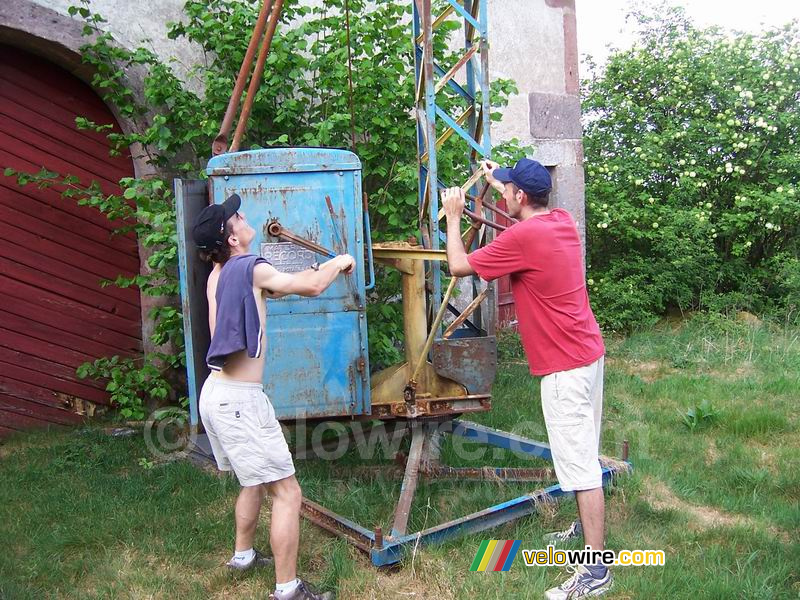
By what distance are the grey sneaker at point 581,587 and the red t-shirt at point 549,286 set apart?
0.99 metres

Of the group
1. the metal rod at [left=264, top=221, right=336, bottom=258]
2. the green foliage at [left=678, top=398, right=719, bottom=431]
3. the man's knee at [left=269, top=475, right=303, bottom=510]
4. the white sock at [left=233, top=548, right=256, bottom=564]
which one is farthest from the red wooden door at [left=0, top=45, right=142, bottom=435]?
the green foliage at [left=678, top=398, right=719, bottom=431]

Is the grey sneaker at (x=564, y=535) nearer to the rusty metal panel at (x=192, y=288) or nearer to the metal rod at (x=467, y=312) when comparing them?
the metal rod at (x=467, y=312)

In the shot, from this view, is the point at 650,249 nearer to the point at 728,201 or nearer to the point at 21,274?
the point at 728,201

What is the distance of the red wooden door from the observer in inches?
235

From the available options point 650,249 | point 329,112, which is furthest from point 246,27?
point 650,249

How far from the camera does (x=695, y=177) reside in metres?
9.52

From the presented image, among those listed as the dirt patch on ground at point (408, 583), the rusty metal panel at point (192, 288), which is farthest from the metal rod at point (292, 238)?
the dirt patch on ground at point (408, 583)

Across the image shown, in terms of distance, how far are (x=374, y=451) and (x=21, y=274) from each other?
3327 mm

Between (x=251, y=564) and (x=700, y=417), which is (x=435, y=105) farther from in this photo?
(x=700, y=417)

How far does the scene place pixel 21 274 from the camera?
602cm

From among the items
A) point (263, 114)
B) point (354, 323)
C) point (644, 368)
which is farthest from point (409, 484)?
point (644, 368)

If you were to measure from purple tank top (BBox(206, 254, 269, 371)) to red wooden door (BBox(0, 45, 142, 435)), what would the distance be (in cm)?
315

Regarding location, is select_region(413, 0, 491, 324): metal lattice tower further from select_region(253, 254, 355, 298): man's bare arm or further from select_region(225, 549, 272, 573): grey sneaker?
select_region(225, 549, 272, 573): grey sneaker

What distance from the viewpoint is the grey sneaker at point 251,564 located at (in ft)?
12.1
